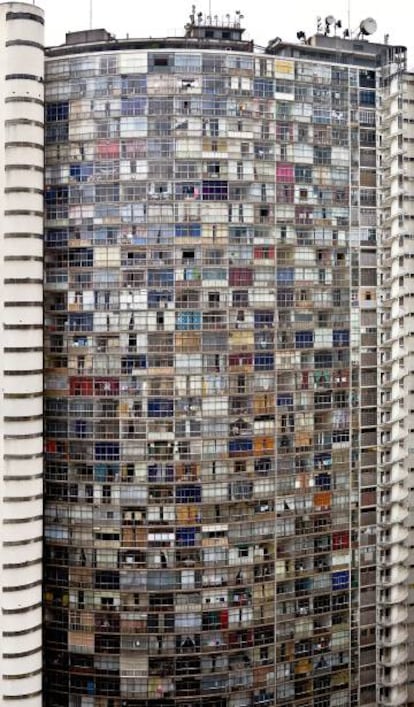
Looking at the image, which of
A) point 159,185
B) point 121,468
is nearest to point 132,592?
point 121,468

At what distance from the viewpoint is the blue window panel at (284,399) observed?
5972cm

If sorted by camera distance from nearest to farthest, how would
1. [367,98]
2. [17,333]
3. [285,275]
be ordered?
[17,333] → [285,275] → [367,98]

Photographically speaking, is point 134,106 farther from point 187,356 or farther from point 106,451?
point 106,451

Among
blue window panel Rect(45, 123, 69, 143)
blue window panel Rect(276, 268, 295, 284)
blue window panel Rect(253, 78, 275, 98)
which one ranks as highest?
blue window panel Rect(253, 78, 275, 98)

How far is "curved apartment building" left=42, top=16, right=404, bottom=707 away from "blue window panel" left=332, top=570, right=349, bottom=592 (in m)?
2.46

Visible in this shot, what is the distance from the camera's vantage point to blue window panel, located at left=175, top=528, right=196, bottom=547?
2291 inches

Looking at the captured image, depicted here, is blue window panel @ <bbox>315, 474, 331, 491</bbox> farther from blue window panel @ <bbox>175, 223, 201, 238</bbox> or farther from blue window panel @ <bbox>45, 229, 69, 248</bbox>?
blue window panel @ <bbox>45, 229, 69, 248</bbox>

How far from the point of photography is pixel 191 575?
58344mm

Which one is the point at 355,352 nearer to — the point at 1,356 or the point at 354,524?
the point at 354,524

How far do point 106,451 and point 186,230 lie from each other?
14878 mm

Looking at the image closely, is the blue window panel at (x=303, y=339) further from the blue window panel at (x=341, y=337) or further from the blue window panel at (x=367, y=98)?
the blue window panel at (x=367, y=98)

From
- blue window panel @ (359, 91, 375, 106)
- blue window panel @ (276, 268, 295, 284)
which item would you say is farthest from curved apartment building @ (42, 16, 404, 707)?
blue window panel @ (359, 91, 375, 106)

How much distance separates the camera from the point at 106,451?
5819 centimetres

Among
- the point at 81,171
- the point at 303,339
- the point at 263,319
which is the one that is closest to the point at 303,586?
the point at 303,339
